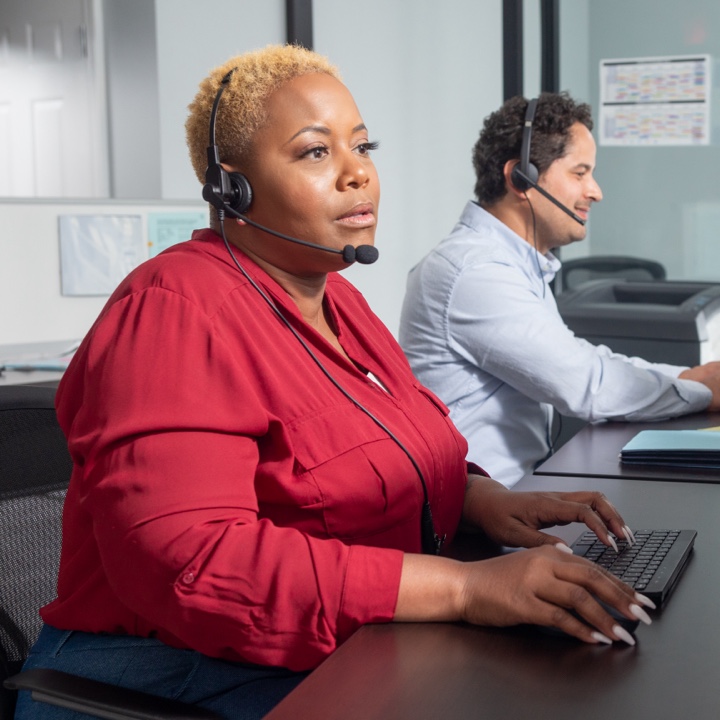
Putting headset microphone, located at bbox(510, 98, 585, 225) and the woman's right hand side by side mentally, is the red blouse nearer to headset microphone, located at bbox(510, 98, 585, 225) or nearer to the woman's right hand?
the woman's right hand

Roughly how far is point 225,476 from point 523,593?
0.27 meters

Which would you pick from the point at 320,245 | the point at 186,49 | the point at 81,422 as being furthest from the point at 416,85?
the point at 81,422

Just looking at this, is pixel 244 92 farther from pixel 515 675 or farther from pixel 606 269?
pixel 606 269

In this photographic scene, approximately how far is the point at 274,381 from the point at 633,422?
1051 mm

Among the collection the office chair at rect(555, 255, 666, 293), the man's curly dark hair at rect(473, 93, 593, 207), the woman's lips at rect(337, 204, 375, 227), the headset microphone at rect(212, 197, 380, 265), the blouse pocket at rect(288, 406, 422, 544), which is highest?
the man's curly dark hair at rect(473, 93, 593, 207)

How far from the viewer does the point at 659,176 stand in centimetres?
376

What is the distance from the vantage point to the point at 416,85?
12.6 ft

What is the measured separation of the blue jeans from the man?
96cm

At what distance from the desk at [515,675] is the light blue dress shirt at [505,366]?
0.90 meters

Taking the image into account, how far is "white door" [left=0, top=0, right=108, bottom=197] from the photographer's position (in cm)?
341

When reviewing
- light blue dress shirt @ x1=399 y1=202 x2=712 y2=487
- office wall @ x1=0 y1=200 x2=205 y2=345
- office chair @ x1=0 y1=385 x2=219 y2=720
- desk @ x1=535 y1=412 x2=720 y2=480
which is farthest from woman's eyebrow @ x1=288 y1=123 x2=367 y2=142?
office wall @ x1=0 y1=200 x2=205 y2=345

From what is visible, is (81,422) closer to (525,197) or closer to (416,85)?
(525,197)

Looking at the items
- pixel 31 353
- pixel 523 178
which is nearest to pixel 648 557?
pixel 523 178

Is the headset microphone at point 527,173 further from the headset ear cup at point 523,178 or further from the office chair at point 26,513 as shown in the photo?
the office chair at point 26,513
